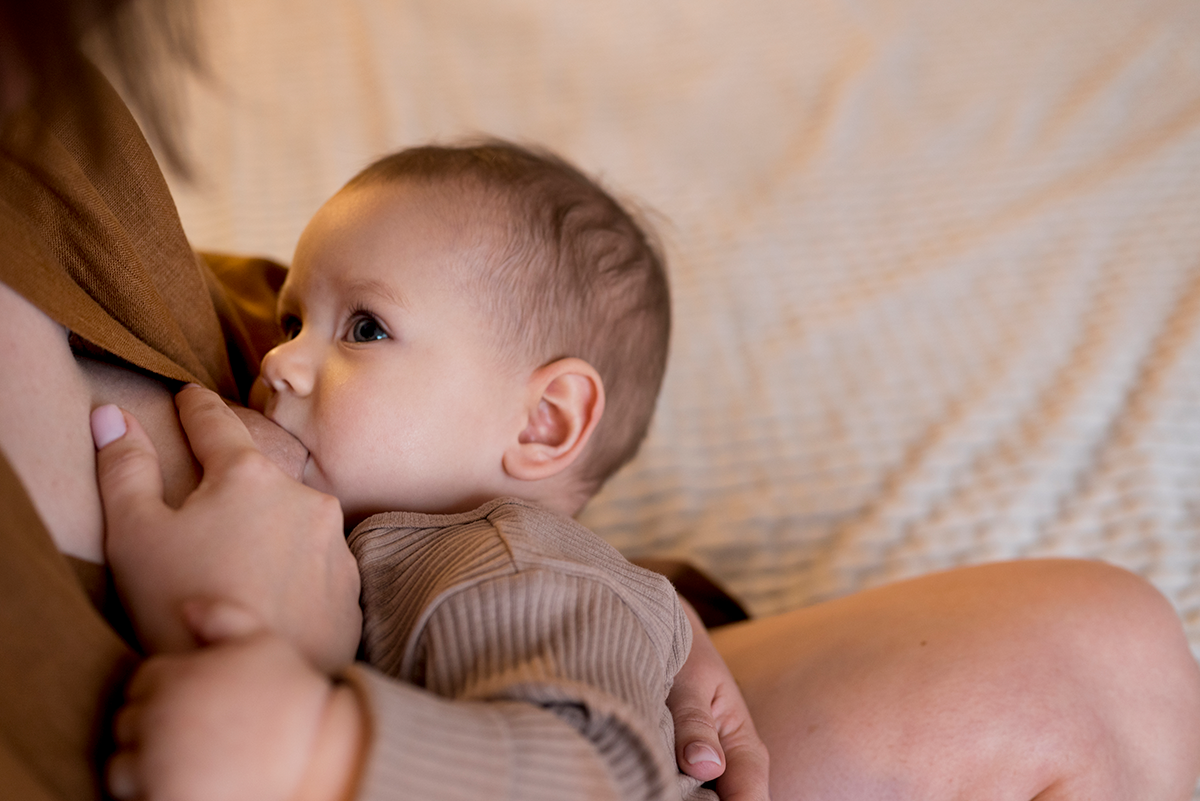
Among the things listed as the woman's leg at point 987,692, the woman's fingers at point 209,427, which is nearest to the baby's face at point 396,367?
the woman's fingers at point 209,427

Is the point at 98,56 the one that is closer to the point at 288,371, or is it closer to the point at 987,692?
the point at 288,371

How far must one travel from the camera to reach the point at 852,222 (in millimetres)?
1740

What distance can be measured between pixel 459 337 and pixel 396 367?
59 mm

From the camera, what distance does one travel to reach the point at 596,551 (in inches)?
27.3

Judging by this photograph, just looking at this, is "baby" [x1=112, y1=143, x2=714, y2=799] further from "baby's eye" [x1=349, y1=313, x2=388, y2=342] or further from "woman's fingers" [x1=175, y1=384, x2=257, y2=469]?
"woman's fingers" [x1=175, y1=384, x2=257, y2=469]

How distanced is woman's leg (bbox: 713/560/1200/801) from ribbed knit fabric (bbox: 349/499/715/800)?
5.7 inches

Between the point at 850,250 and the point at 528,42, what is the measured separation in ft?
3.00

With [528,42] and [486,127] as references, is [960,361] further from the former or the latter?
[528,42]

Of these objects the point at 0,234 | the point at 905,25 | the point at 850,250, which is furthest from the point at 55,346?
the point at 905,25

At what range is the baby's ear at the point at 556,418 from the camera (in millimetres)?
833

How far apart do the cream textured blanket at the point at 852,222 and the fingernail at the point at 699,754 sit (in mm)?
554

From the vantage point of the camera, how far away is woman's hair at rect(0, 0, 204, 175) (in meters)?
0.40

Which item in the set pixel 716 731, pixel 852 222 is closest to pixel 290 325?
pixel 716 731

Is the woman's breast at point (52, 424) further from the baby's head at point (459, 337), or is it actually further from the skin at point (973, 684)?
the skin at point (973, 684)
